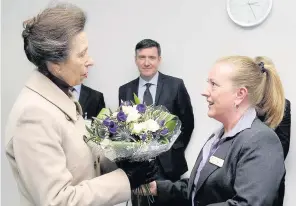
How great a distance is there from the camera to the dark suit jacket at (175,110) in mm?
4180

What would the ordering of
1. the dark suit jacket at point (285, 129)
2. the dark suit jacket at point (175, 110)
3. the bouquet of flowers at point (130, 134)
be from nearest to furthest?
the bouquet of flowers at point (130, 134), the dark suit jacket at point (285, 129), the dark suit jacket at point (175, 110)

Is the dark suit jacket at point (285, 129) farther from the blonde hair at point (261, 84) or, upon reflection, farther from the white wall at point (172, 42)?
the blonde hair at point (261, 84)

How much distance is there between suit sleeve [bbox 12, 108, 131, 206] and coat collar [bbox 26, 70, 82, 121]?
4.4 inches

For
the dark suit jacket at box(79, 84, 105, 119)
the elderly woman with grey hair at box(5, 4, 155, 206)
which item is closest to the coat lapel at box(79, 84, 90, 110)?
the dark suit jacket at box(79, 84, 105, 119)

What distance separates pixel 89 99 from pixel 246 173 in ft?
9.92

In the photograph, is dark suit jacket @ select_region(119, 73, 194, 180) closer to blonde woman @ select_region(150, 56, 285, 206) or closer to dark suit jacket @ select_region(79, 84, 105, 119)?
dark suit jacket @ select_region(79, 84, 105, 119)

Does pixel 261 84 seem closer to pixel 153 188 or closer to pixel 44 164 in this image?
pixel 153 188

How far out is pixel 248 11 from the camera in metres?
4.14

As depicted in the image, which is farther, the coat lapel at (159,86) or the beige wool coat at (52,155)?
the coat lapel at (159,86)

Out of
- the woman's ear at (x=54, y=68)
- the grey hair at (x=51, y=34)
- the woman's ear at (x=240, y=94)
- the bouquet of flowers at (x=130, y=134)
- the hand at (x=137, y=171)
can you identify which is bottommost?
the hand at (x=137, y=171)

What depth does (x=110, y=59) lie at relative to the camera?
484 cm

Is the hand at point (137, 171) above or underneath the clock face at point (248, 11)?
underneath

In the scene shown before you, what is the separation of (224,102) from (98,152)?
594 mm

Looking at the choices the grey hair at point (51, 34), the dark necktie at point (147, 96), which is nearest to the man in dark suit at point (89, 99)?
the dark necktie at point (147, 96)
